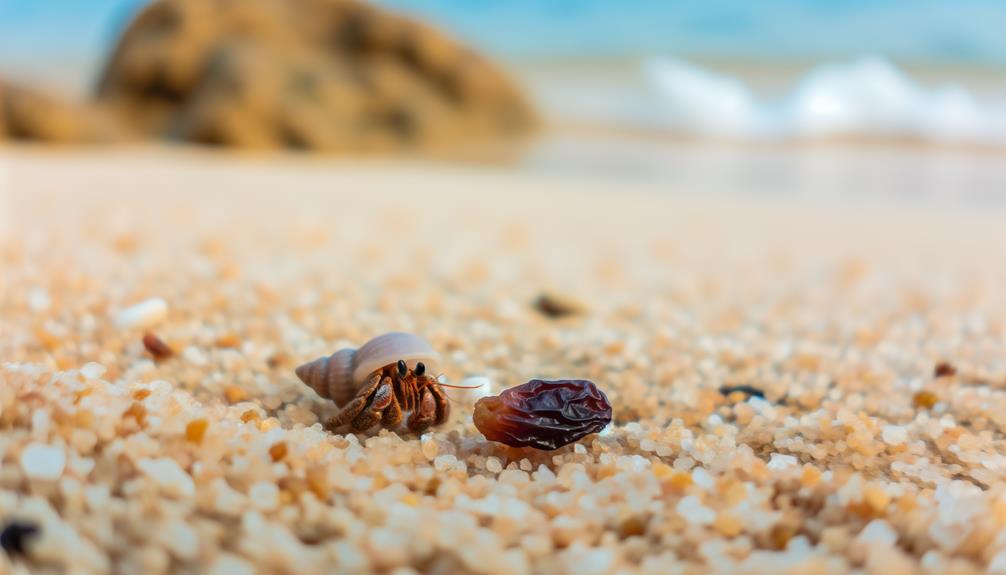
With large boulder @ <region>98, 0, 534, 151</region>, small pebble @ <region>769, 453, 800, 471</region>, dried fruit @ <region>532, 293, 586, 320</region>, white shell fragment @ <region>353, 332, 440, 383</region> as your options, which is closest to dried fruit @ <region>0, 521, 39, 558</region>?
white shell fragment @ <region>353, 332, 440, 383</region>

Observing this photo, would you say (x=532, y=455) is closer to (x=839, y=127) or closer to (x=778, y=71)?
(x=839, y=127)

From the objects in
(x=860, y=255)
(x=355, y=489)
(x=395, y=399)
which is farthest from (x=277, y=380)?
(x=860, y=255)

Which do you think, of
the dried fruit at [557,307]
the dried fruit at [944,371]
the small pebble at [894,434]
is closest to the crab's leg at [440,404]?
the small pebble at [894,434]

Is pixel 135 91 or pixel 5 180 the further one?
pixel 135 91

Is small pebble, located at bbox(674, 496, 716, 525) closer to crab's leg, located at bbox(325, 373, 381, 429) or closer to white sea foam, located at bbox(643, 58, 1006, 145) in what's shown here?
crab's leg, located at bbox(325, 373, 381, 429)

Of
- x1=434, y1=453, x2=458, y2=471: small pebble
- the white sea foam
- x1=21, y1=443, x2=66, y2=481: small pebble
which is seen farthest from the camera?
the white sea foam
